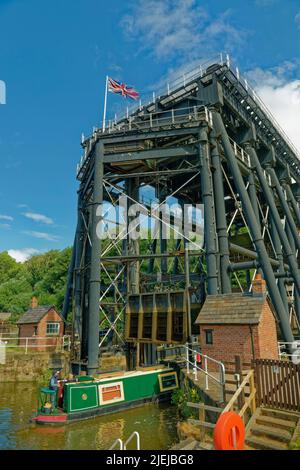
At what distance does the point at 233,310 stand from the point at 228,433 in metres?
8.05

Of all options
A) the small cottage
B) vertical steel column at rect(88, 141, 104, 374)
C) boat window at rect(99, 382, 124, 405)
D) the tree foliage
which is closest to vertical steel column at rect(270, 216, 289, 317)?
vertical steel column at rect(88, 141, 104, 374)

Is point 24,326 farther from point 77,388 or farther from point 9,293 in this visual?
point 9,293

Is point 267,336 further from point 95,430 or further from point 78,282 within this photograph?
point 78,282

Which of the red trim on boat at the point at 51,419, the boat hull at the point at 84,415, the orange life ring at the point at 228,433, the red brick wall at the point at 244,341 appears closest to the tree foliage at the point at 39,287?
the boat hull at the point at 84,415

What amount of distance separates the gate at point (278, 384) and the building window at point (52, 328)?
943 inches

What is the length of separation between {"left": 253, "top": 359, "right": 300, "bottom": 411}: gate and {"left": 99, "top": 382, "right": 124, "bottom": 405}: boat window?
7.58 meters

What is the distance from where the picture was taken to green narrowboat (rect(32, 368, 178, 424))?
44.5 ft

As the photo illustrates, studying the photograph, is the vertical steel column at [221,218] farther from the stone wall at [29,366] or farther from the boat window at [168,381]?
the stone wall at [29,366]

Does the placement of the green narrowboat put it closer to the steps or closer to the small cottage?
the steps

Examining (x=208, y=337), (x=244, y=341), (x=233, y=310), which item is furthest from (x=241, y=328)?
(x=208, y=337)

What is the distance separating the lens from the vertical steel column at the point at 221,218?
1998 centimetres

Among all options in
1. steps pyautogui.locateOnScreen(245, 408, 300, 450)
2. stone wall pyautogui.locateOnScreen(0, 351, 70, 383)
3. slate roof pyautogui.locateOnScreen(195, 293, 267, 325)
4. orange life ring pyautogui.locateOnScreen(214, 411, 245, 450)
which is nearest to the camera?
orange life ring pyautogui.locateOnScreen(214, 411, 245, 450)

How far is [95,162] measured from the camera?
71.6 ft

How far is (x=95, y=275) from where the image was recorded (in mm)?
19859
